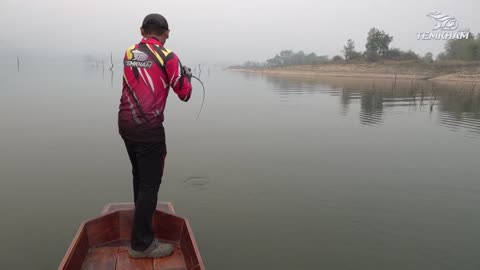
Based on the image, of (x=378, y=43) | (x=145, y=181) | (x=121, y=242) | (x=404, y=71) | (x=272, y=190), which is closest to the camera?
(x=145, y=181)

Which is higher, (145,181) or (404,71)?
(404,71)

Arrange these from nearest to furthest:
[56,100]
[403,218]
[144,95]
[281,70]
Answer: [144,95], [403,218], [56,100], [281,70]

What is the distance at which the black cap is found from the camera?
395 cm

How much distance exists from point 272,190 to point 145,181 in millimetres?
4861

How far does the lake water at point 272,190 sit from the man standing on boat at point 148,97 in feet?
6.83

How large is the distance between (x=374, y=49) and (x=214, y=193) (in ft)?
334

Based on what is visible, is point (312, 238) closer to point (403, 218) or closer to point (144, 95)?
point (403, 218)

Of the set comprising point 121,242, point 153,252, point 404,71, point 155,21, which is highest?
point 155,21

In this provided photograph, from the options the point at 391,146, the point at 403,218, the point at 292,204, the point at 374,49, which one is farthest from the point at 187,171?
the point at 374,49

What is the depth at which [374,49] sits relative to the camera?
100 metres

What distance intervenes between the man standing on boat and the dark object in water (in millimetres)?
498

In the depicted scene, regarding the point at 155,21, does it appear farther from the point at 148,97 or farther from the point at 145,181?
the point at 145,181

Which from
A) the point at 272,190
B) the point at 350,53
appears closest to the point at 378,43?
the point at 350,53

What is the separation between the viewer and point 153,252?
429 cm
